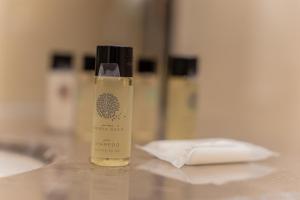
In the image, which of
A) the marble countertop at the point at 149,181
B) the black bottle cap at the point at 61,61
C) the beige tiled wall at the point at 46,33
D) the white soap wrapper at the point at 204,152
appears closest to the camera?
the marble countertop at the point at 149,181

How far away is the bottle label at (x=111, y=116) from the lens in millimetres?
628

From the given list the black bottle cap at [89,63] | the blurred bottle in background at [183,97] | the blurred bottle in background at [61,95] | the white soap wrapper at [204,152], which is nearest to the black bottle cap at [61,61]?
the blurred bottle in background at [61,95]

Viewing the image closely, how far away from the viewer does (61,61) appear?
3.45 feet

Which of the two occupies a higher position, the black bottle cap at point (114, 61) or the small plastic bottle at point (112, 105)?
the black bottle cap at point (114, 61)

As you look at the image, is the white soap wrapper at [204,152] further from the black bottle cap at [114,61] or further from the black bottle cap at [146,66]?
the black bottle cap at [146,66]

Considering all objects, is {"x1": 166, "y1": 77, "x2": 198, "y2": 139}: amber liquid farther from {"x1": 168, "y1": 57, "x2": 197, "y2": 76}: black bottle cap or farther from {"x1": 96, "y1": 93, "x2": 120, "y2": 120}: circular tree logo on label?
{"x1": 96, "y1": 93, "x2": 120, "y2": 120}: circular tree logo on label

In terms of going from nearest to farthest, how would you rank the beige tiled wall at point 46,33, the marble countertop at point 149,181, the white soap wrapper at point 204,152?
the marble countertop at point 149,181 → the white soap wrapper at point 204,152 → the beige tiled wall at point 46,33

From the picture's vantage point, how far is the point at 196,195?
54cm

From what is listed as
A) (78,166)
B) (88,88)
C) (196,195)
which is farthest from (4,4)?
(196,195)

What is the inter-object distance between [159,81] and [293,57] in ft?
1.43

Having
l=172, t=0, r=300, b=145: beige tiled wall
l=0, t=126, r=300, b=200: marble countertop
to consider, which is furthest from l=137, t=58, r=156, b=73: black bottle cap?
l=0, t=126, r=300, b=200: marble countertop

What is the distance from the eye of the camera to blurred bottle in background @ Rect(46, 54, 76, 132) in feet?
3.47

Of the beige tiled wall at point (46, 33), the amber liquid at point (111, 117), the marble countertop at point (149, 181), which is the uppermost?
the beige tiled wall at point (46, 33)

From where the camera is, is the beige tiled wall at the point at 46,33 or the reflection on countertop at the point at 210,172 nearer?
the reflection on countertop at the point at 210,172
